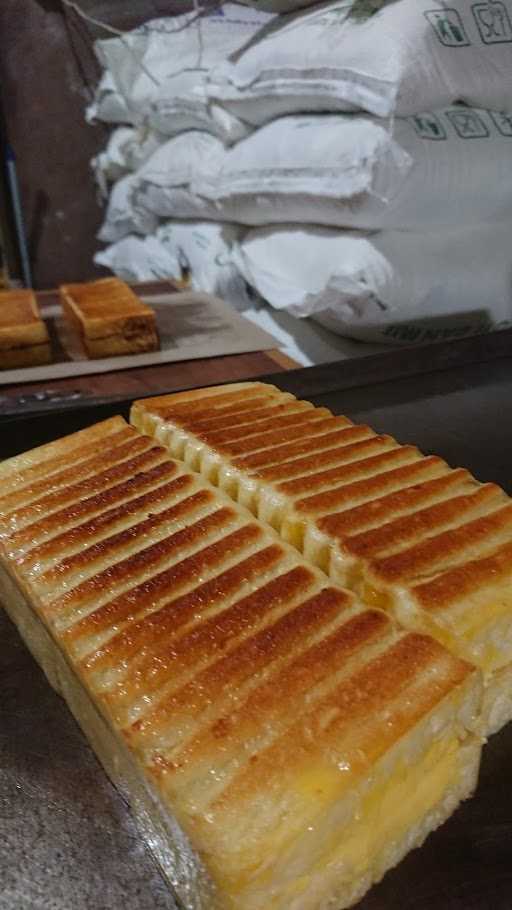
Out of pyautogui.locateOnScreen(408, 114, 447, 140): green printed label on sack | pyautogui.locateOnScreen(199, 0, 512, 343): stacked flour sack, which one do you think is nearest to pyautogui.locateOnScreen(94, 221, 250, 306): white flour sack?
pyautogui.locateOnScreen(199, 0, 512, 343): stacked flour sack

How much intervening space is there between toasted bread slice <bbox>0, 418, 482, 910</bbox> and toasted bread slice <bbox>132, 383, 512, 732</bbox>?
0.07m

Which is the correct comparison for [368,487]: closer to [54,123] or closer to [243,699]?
[243,699]

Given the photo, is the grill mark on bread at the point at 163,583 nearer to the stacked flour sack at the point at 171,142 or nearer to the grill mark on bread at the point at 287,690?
the grill mark on bread at the point at 287,690

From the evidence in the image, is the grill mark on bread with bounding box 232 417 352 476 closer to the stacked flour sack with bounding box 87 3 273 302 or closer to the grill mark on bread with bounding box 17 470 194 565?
the grill mark on bread with bounding box 17 470 194 565

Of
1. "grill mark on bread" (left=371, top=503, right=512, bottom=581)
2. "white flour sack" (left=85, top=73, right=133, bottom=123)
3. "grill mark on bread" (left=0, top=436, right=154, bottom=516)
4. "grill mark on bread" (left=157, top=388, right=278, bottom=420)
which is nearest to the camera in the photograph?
"grill mark on bread" (left=371, top=503, right=512, bottom=581)

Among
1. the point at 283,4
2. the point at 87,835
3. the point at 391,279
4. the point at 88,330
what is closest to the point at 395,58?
the point at 391,279

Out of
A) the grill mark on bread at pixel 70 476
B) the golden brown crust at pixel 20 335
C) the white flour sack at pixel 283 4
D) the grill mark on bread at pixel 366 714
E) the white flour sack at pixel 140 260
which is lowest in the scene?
the white flour sack at pixel 140 260

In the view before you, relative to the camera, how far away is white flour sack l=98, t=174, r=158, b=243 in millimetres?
4797

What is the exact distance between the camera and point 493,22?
269 centimetres

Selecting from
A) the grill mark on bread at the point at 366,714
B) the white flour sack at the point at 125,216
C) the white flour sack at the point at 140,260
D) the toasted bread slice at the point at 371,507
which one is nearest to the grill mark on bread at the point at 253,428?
the toasted bread slice at the point at 371,507

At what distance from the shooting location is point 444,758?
120 centimetres

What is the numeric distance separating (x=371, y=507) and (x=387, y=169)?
1.47 meters

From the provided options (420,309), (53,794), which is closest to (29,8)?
(420,309)

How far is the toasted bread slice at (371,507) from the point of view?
1.34m
